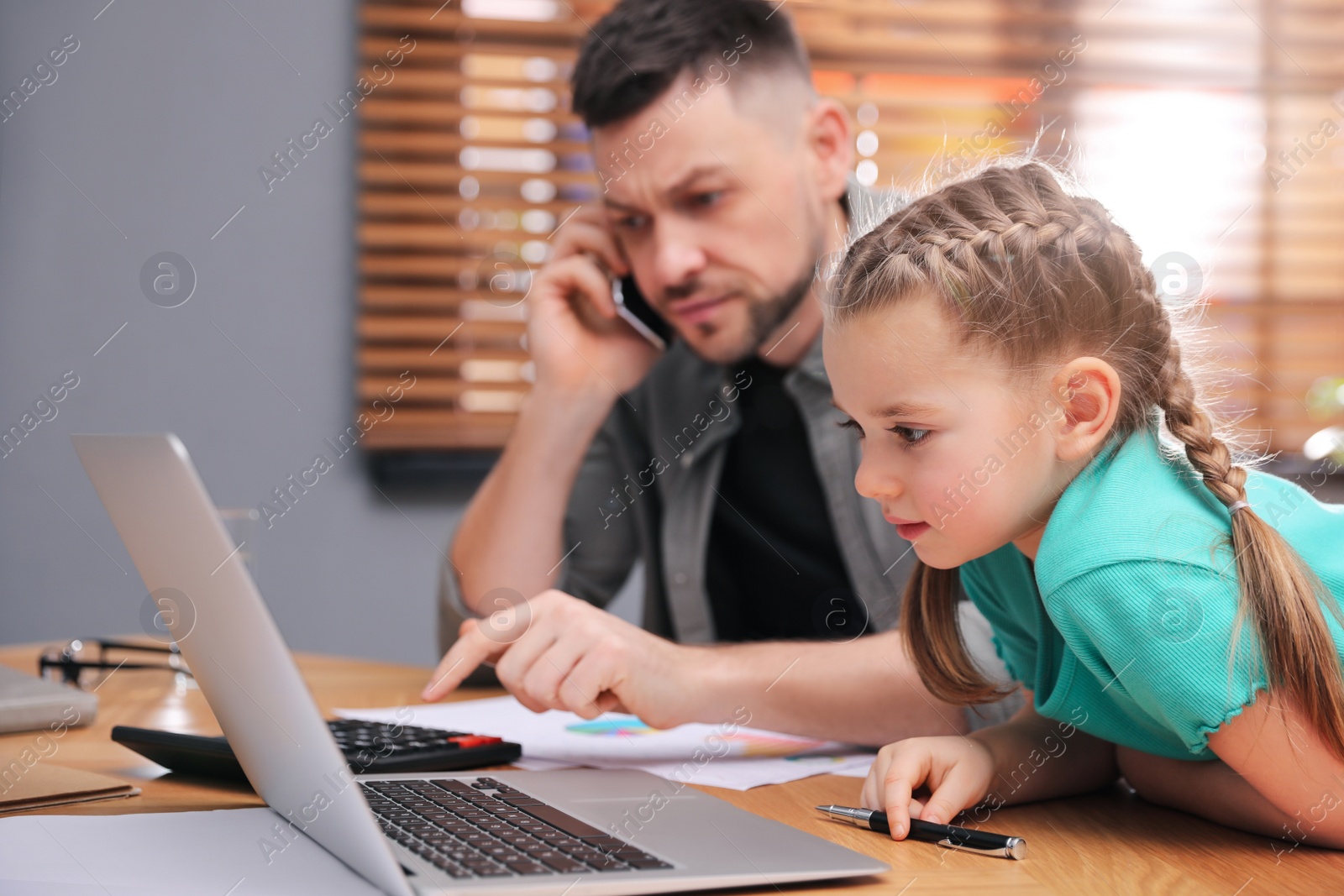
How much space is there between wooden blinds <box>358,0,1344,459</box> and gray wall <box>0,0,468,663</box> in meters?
0.11

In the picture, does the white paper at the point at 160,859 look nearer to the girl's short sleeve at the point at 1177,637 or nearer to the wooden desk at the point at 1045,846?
the wooden desk at the point at 1045,846

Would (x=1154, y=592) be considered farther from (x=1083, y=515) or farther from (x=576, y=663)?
(x=576, y=663)

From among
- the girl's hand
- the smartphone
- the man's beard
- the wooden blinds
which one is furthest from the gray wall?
the girl's hand

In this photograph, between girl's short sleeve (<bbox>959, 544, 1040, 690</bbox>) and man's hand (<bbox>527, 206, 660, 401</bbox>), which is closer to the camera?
girl's short sleeve (<bbox>959, 544, 1040, 690</bbox>)

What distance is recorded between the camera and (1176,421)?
673 millimetres

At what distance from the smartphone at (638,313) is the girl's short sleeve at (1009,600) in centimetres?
75

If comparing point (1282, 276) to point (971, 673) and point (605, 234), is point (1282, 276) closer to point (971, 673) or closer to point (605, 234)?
point (605, 234)

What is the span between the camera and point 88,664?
1204 mm

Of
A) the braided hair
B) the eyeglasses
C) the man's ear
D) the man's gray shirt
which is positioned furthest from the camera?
the man's ear

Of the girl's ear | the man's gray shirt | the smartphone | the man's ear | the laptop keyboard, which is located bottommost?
the laptop keyboard

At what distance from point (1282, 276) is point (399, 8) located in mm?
1872

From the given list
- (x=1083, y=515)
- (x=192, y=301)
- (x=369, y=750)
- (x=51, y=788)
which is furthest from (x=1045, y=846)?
(x=192, y=301)

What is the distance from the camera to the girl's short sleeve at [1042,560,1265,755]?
58 centimetres

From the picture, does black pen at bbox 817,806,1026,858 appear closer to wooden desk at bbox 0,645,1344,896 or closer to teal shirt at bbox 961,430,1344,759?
wooden desk at bbox 0,645,1344,896
